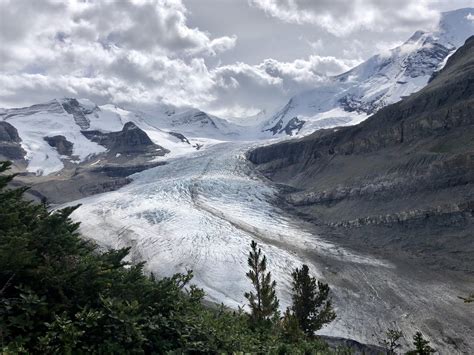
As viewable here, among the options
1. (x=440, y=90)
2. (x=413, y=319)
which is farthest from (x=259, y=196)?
(x=413, y=319)

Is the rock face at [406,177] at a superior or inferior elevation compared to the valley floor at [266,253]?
superior

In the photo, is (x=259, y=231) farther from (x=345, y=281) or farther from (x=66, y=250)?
(x=66, y=250)

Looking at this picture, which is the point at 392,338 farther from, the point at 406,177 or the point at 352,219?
the point at 406,177

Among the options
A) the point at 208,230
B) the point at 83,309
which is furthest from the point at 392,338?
the point at 208,230

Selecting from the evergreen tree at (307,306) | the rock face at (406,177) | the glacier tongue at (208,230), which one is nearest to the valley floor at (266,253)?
the glacier tongue at (208,230)

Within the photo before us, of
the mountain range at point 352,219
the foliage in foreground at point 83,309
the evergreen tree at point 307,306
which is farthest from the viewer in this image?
the mountain range at point 352,219

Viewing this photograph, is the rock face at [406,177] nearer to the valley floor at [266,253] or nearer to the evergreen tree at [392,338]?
the valley floor at [266,253]
